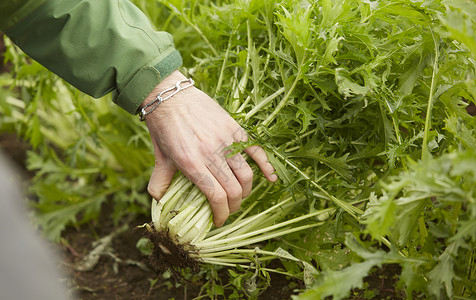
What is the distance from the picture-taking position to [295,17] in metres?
1.82

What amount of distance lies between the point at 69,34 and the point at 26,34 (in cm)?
20

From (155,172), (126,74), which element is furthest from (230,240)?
(126,74)

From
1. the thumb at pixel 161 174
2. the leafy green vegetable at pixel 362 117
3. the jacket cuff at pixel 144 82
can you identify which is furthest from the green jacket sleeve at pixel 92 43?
the leafy green vegetable at pixel 362 117

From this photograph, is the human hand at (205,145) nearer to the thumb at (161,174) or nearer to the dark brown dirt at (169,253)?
the thumb at (161,174)

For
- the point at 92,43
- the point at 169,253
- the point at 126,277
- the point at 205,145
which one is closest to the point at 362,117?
the point at 205,145

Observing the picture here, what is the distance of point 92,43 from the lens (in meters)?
1.86

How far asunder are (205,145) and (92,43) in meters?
0.61

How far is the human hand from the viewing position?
185 cm

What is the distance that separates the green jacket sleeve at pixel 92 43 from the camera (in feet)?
6.08

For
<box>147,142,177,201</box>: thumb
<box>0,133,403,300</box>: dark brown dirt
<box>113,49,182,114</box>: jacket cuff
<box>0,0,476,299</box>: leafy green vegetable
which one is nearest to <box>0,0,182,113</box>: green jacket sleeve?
<box>113,49,182,114</box>: jacket cuff

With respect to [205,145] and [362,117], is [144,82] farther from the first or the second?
[362,117]

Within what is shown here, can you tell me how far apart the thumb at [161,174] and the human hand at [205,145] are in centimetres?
4

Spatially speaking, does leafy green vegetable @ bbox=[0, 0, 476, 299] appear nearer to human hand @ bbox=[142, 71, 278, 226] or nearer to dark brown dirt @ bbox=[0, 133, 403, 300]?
human hand @ bbox=[142, 71, 278, 226]

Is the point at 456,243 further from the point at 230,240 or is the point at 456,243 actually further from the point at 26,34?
the point at 26,34
